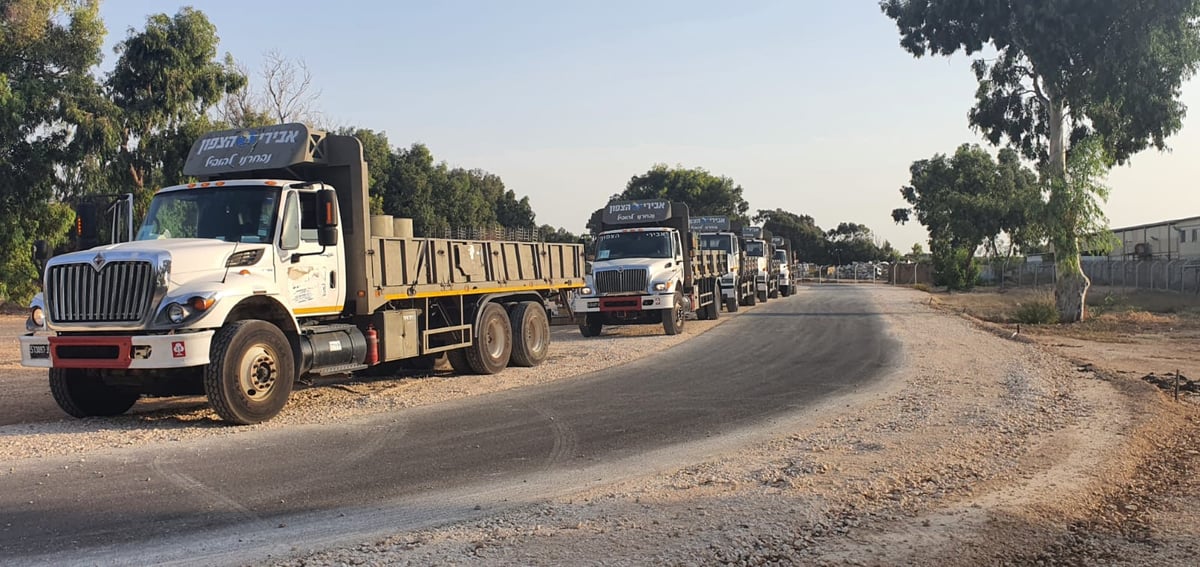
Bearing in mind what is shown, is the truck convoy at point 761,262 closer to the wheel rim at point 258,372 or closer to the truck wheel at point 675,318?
the truck wheel at point 675,318

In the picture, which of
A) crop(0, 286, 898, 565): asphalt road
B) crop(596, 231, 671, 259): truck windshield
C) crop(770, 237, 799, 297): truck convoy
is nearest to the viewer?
crop(0, 286, 898, 565): asphalt road

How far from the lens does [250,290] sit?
9812mm

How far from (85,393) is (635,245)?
558 inches

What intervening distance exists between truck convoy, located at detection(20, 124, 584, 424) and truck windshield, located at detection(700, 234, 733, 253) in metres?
18.3

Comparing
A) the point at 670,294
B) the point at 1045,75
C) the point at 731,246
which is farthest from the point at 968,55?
the point at 670,294

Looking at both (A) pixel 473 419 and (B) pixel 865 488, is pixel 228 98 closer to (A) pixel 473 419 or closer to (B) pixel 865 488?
(A) pixel 473 419

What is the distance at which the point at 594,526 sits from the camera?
18.9 ft

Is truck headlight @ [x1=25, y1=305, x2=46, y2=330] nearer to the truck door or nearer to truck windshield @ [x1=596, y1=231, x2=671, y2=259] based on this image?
the truck door

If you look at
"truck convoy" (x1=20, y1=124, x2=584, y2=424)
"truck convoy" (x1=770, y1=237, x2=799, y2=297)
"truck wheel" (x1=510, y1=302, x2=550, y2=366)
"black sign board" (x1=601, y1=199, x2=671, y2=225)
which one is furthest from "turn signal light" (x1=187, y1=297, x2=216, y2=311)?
"truck convoy" (x1=770, y1=237, x2=799, y2=297)

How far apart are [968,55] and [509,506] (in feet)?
94.3

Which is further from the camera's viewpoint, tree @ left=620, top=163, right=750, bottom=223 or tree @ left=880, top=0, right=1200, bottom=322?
tree @ left=620, top=163, right=750, bottom=223

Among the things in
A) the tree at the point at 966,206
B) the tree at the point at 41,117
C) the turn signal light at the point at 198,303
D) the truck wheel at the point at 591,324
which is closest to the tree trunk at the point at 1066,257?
the truck wheel at the point at 591,324

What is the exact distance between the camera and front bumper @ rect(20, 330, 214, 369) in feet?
Result: 29.3

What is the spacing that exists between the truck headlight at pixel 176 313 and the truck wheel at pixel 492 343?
5485mm
